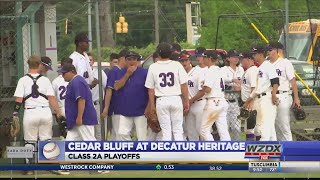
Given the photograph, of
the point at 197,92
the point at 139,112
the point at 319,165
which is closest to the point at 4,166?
the point at 139,112

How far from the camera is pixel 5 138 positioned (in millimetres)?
15062

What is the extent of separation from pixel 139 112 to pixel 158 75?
86 cm

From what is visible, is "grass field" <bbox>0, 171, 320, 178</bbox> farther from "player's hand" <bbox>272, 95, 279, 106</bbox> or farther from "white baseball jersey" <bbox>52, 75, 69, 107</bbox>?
"player's hand" <bbox>272, 95, 279, 106</bbox>

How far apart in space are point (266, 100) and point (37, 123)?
3.79m

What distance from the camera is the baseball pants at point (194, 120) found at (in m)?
15.5

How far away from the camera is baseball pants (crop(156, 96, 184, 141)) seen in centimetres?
1446

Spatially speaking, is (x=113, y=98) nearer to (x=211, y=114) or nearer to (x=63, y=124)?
(x=63, y=124)

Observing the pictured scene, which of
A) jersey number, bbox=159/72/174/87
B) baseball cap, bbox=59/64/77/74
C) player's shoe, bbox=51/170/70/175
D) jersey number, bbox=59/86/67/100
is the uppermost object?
baseball cap, bbox=59/64/77/74

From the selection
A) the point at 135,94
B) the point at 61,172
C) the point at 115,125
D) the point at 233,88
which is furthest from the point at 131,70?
the point at 233,88

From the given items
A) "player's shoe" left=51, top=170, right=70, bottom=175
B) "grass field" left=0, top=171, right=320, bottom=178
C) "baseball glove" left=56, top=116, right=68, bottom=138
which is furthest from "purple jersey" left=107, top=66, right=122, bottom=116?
"player's shoe" left=51, top=170, right=70, bottom=175

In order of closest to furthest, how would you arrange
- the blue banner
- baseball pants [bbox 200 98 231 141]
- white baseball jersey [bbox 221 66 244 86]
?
the blue banner
baseball pants [bbox 200 98 231 141]
white baseball jersey [bbox 221 66 244 86]

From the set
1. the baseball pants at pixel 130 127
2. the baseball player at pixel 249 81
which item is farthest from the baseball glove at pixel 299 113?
the baseball pants at pixel 130 127

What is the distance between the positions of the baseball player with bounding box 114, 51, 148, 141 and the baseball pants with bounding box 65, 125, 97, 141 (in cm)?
80

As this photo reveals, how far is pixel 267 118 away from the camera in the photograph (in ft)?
50.9
